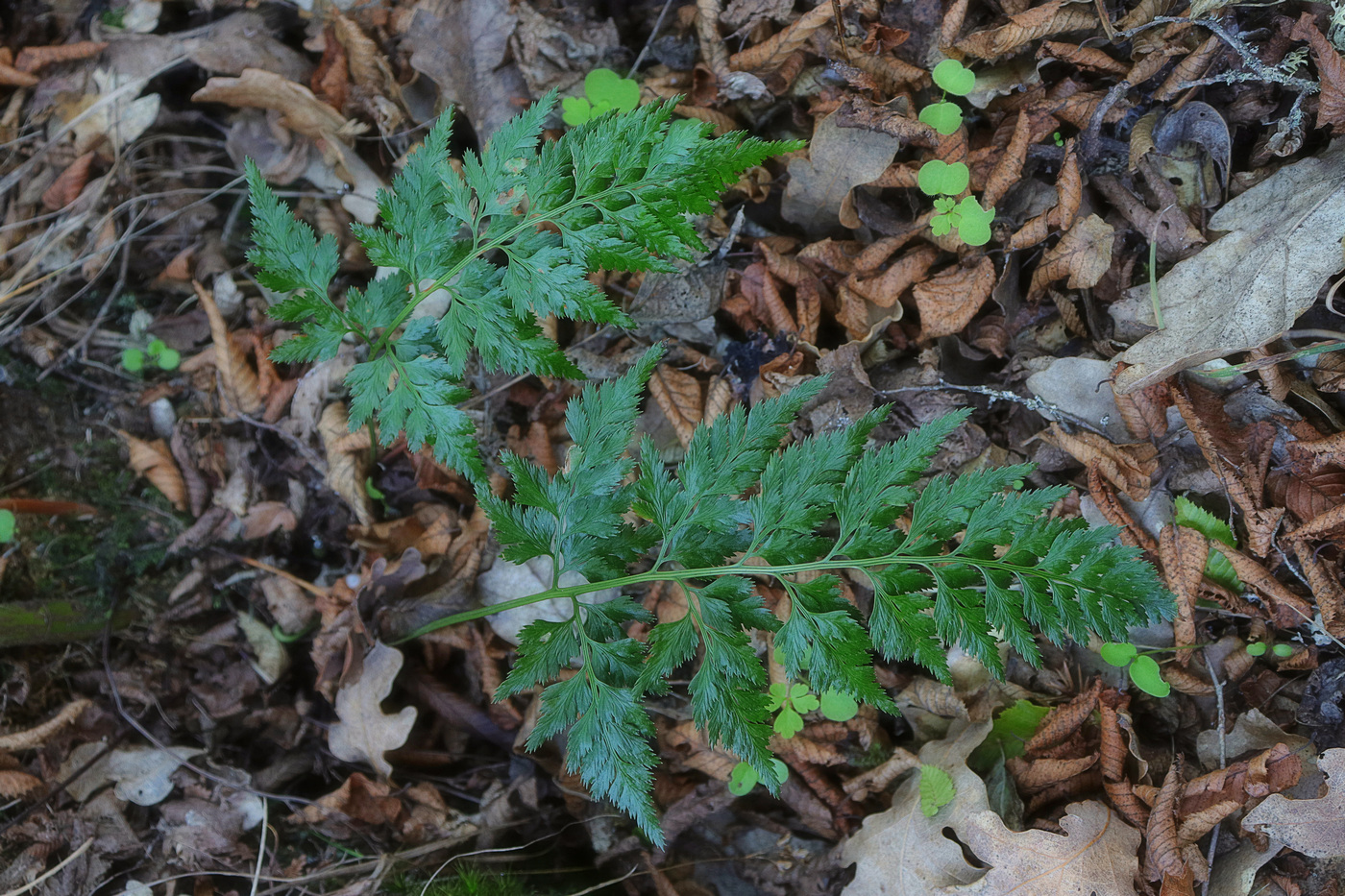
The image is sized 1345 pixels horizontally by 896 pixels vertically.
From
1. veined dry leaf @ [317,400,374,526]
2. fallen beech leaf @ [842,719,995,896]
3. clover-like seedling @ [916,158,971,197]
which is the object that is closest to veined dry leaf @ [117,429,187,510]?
veined dry leaf @ [317,400,374,526]

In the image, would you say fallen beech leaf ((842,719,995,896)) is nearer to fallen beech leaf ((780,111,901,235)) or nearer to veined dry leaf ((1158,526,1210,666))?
veined dry leaf ((1158,526,1210,666))

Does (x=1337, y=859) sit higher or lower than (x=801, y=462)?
lower

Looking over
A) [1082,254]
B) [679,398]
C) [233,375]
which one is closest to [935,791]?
[679,398]

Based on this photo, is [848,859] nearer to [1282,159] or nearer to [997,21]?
[1282,159]

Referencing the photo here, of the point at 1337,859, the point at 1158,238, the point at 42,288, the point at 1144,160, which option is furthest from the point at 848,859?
the point at 42,288

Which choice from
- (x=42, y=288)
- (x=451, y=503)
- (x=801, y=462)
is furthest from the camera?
(x=42, y=288)

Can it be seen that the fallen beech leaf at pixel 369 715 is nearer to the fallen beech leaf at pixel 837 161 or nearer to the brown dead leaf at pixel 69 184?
the fallen beech leaf at pixel 837 161

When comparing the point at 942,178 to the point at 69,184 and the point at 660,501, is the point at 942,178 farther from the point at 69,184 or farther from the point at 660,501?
the point at 69,184

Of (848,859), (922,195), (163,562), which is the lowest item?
(163,562)
